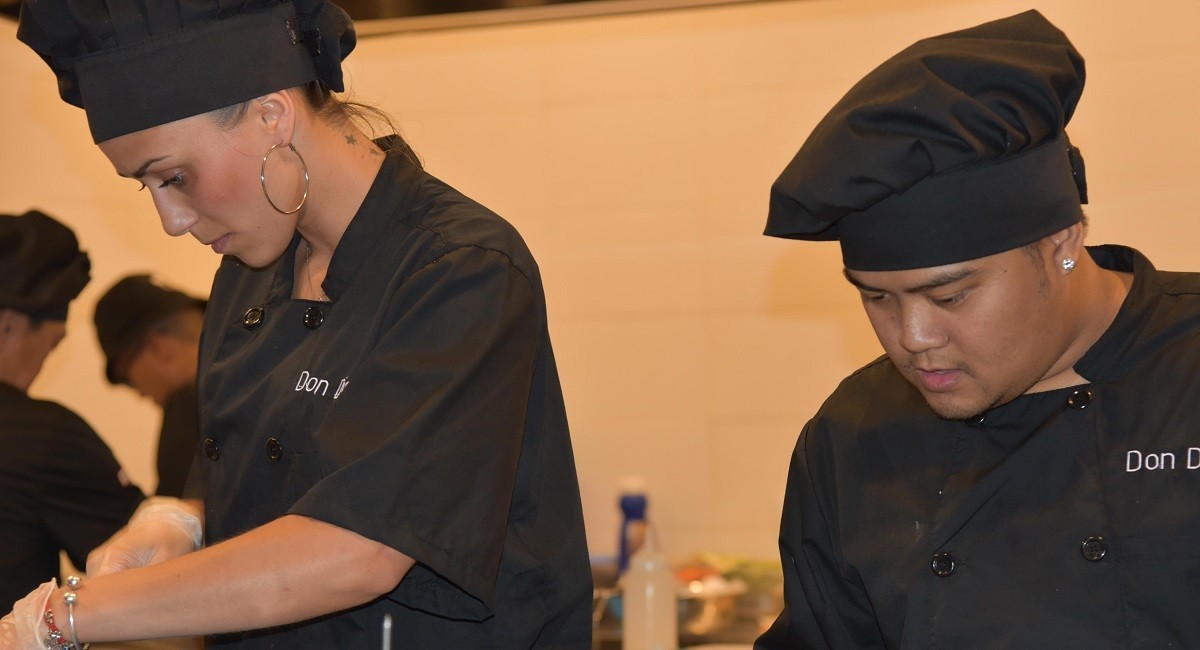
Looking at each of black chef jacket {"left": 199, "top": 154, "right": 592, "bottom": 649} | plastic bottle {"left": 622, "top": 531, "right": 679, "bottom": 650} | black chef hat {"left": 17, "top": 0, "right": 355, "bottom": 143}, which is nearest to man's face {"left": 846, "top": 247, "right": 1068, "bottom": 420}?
black chef jacket {"left": 199, "top": 154, "right": 592, "bottom": 649}

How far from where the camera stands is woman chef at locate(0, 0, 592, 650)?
1213 millimetres

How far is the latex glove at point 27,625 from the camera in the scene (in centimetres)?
123

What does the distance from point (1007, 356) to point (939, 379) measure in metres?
0.07

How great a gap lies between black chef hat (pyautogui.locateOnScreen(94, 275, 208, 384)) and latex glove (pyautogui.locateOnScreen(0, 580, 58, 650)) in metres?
1.83

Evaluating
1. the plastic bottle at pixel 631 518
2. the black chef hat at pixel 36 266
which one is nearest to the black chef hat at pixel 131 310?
the black chef hat at pixel 36 266

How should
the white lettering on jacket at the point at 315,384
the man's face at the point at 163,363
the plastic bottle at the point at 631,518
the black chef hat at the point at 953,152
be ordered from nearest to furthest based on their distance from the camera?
the black chef hat at the point at 953,152 < the white lettering on jacket at the point at 315,384 < the plastic bottle at the point at 631,518 < the man's face at the point at 163,363

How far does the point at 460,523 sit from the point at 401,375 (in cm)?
16

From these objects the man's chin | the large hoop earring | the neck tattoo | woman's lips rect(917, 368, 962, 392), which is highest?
the large hoop earring

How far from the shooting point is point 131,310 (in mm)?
3023

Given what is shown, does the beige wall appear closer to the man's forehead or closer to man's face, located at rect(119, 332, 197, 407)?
man's face, located at rect(119, 332, 197, 407)

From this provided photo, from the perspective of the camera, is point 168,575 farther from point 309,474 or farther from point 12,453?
point 12,453

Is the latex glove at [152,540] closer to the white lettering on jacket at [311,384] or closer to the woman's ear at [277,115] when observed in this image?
the white lettering on jacket at [311,384]

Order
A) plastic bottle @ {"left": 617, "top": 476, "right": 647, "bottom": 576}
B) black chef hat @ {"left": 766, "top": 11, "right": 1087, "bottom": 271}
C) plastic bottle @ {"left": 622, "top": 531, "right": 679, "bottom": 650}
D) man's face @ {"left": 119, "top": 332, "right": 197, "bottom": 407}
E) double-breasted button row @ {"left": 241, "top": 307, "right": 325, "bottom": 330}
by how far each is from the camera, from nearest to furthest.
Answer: black chef hat @ {"left": 766, "top": 11, "right": 1087, "bottom": 271} < double-breasted button row @ {"left": 241, "top": 307, "right": 325, "bottom": 330} < plastic bottle @ {"left": 622, "top": 531, "right": 679, "bottom": 650} < plastic bottle @ {"left": 617, "top": 476, "right": 647, "bottom": 576} < man's face @ {"left": 119, "top": 332, "right": 197, "bottom": 407}

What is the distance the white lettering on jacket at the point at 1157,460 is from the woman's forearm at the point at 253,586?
729 millimetres
